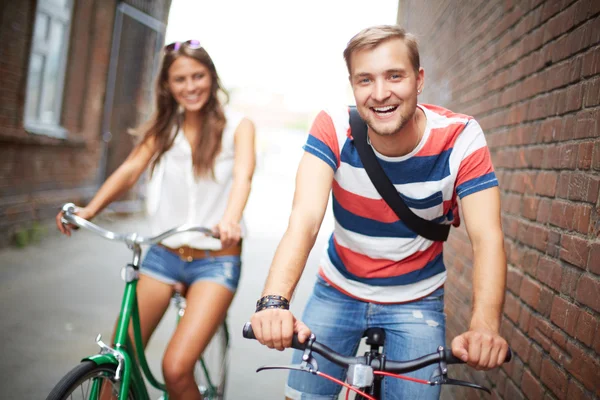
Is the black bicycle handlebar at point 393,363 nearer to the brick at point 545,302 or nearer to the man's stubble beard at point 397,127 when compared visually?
the man's stubble beard at point 397,127

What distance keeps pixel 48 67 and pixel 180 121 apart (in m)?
6.94

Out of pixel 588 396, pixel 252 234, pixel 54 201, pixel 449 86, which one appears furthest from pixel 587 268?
pixel 252 234

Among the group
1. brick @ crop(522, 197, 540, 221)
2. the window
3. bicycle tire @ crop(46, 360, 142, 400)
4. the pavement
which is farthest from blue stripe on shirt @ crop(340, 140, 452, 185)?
the window

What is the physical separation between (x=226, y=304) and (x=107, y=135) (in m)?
8.85

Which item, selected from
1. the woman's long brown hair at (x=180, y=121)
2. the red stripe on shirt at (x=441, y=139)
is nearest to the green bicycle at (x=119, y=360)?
the woman's long brown hair at (x=180, y=121)

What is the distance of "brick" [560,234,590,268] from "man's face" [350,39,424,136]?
32.5 inches

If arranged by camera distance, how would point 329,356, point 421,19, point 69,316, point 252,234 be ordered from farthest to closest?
point 252,234, point 421,19, point 69,316, point 329,356

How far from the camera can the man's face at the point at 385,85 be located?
1.96m

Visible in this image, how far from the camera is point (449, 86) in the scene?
5180 millimetres

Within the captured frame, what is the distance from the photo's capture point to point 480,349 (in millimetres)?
1604

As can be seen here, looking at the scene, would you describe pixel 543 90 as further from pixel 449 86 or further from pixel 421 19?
pixel 421 19

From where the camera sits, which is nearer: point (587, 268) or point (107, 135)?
point (587, 268)

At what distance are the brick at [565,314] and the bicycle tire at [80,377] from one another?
1.77 m

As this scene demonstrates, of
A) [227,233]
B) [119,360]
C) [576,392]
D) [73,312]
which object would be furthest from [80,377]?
[73,312]
